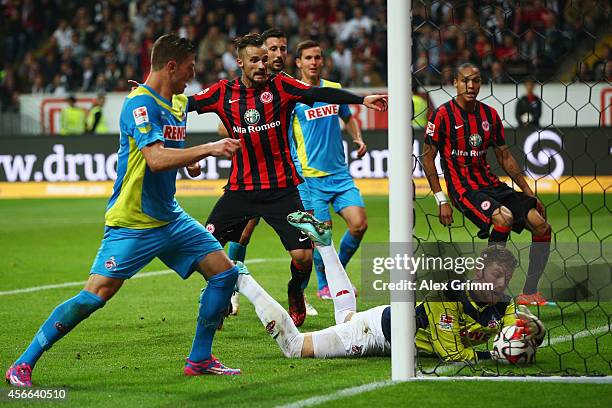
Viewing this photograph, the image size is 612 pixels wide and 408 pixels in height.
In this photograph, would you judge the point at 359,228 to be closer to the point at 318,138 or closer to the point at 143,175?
the point at 318,138

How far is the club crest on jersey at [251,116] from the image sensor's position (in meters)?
7.56

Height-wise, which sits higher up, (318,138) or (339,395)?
(318,138)

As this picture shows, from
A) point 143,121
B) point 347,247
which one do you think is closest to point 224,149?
point 143,121

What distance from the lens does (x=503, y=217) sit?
8.31 meters

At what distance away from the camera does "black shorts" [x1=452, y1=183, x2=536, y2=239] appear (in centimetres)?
843

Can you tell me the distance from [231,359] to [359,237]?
119 inches

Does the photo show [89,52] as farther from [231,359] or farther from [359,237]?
[231,359]

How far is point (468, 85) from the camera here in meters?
8.47

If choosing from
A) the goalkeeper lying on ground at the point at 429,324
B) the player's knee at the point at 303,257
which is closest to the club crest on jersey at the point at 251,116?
the player's knee at the point at 303,257

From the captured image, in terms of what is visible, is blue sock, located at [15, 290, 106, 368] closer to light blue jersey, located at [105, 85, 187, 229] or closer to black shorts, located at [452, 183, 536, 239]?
light blue jersey, located at [105, 85, 187, 229]

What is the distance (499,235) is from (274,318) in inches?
103

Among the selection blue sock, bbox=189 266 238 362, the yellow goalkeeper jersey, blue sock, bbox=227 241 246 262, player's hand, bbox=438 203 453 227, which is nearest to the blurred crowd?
player's hand, bbox=438 203 453 227

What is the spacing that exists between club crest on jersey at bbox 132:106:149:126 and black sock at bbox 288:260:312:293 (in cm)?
233

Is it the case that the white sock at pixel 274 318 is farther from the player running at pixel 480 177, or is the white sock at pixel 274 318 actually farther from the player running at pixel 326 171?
the player running at pixel 326 171
